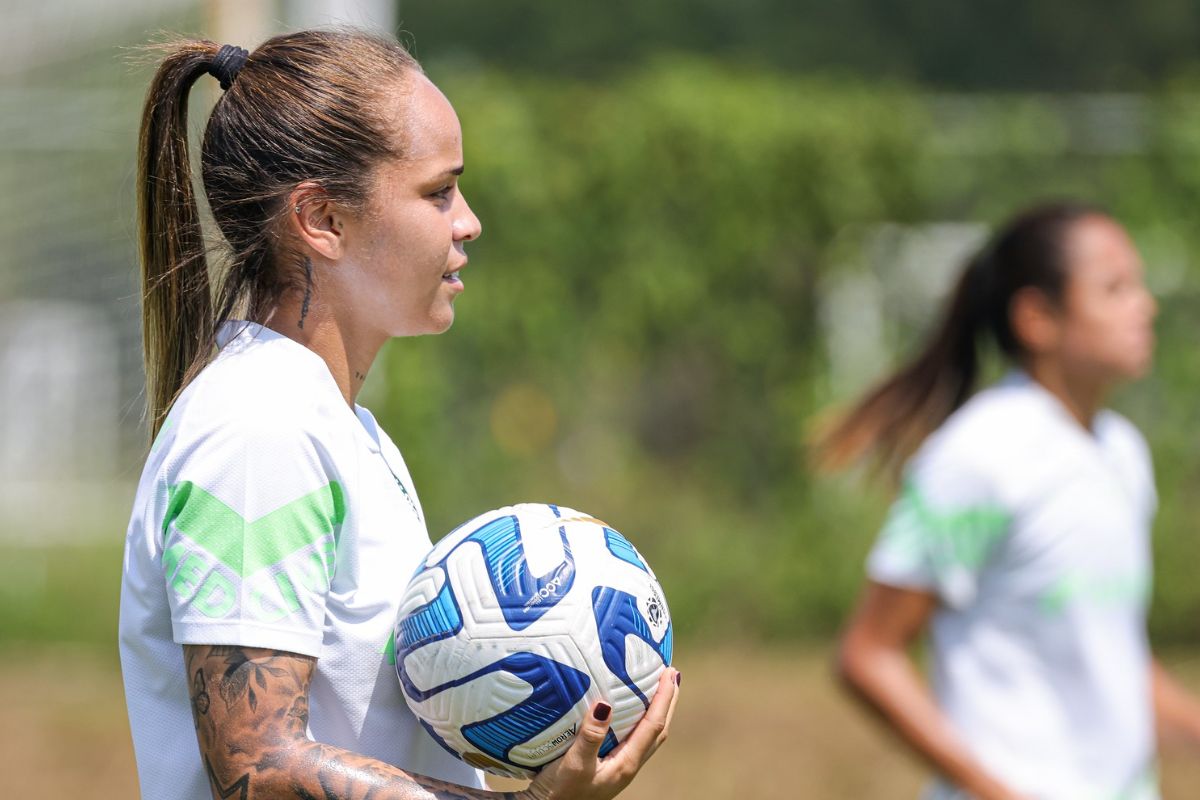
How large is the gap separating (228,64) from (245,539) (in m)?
0.71

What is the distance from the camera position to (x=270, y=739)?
1.80m

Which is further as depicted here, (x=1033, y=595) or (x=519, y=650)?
(x=1033, y=595)

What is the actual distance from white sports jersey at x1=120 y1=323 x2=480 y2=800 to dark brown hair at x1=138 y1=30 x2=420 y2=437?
0.12 metres

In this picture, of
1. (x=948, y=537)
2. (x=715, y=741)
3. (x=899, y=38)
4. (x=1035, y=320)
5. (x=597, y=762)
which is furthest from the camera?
(x=899, y=38)

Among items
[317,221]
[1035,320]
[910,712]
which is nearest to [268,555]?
[317,221]

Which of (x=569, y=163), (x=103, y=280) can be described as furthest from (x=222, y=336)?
(x=569, y=163)

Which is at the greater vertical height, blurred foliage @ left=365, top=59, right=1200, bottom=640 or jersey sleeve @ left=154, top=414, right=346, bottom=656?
jersey sleeve @ left=154, top=414, right=346, bottom=656

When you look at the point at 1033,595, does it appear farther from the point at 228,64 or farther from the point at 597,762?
the point at 228,64

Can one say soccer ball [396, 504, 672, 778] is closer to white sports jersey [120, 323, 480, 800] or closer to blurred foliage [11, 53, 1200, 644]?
white sports jersey [120, 323, 480, 800]

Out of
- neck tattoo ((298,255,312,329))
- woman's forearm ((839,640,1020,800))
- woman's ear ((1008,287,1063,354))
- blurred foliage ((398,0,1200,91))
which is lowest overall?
blurred foliage ((398,0,1200,91))

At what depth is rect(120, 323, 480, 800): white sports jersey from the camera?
184 cm

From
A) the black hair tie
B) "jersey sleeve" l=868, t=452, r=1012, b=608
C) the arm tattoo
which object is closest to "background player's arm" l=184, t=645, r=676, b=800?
the arm tattoo

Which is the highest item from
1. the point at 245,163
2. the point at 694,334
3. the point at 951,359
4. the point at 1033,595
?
the point at 245,163

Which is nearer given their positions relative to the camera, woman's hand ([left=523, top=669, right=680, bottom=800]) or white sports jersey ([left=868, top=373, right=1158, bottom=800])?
woman's hand ([left=523, top=669, right=680, bottom=800])
